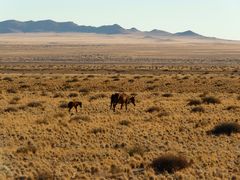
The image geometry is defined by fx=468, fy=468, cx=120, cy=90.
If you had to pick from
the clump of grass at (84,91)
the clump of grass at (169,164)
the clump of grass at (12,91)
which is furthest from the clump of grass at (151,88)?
the clump of grass at (169,164)

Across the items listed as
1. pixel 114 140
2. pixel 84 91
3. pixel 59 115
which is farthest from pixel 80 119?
pixel 84 91

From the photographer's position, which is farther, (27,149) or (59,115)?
(59,115)

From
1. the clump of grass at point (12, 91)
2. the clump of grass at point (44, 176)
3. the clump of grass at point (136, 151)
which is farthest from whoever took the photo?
the clump of grass at point (12, 91)

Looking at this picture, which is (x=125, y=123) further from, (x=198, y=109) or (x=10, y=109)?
(x=10, y=109)

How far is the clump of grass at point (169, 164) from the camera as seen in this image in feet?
45.3

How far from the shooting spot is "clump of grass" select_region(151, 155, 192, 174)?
13805 mm

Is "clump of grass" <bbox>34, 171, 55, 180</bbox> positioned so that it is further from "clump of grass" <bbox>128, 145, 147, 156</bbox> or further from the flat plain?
"clump of grass" <bbox>128, 145, 147, 156</bbox>

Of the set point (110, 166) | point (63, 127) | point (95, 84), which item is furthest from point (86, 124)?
point (95, 84)

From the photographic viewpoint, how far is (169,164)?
552 inches

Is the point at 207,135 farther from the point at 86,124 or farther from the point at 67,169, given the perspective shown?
the point at 67,169

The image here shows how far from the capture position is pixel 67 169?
542 inches

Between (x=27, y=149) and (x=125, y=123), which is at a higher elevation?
(x=27, y=149)

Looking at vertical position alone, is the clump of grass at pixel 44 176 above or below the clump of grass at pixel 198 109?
above

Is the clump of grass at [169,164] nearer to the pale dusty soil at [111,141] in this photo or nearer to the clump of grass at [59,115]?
the pale dusty soil at [111,141]
